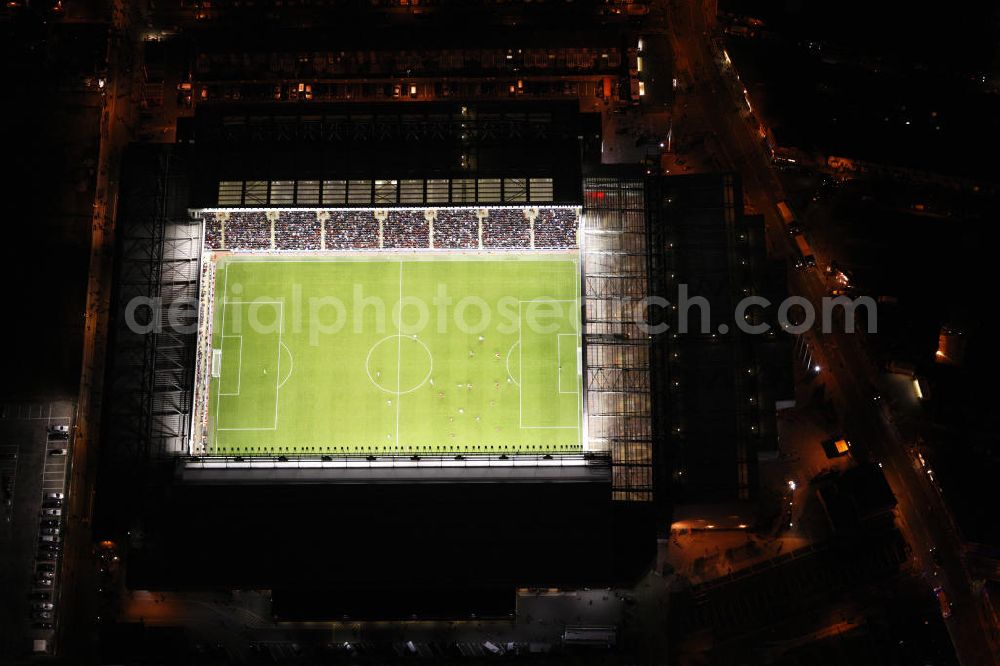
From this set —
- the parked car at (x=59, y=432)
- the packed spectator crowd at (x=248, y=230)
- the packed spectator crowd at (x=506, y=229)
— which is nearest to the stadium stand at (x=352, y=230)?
the packed spectator crowd at (x=248, y=230)

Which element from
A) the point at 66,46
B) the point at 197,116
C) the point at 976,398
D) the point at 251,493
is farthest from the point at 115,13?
the point at 976,398

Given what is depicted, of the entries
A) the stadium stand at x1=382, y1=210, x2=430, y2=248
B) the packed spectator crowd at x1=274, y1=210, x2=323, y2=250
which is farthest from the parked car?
the stadium stand at x1=382, y1=210, x2=430, y2=248

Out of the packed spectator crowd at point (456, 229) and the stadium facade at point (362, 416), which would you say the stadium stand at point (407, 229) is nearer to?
the stadium facade at point (362, 416)

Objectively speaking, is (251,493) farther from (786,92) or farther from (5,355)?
(786,92)

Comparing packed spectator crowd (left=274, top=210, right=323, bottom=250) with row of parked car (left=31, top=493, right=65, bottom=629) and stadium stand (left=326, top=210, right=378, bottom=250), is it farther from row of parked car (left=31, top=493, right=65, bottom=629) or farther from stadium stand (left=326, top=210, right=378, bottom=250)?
row of parked car (left=31, top=493, right=65, bottom=629)

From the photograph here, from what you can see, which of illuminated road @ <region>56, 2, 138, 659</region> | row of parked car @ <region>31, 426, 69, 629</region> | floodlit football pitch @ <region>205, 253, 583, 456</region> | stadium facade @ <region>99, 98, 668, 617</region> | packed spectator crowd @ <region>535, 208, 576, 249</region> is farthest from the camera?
packed spectator crowd @ <region>535, 208, 576, 249</region>

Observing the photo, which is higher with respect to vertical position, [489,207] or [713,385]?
[489,207]

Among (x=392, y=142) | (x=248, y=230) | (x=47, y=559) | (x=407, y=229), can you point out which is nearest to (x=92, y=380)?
(x=47, y=559)
